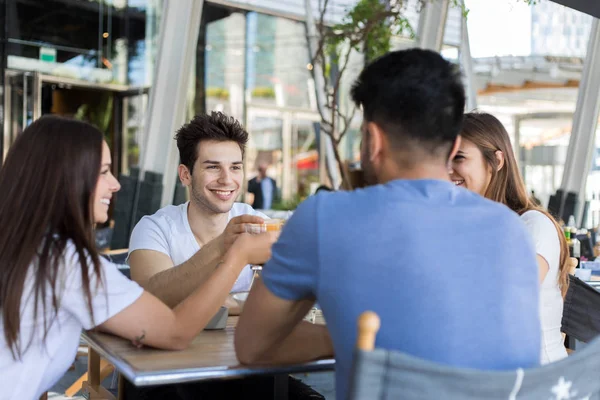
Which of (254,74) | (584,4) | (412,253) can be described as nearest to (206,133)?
(412,253)

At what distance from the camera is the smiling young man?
2.61 metres

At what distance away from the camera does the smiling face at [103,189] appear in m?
1.75

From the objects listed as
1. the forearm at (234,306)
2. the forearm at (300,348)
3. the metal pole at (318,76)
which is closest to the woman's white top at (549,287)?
the forearm at (300,348)

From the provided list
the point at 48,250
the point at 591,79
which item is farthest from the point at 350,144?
the point at 48,250

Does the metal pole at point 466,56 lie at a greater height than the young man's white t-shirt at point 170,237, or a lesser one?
greater

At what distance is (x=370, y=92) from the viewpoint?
1.44m

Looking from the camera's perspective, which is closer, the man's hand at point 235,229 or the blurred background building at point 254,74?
the man's hand at point 235,229

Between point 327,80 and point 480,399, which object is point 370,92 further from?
point 327,80

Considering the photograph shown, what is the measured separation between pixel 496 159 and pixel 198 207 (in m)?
1.09

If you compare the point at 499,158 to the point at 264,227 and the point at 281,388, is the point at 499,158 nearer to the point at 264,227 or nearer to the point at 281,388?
the point at 264,227

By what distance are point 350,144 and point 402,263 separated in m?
7.97

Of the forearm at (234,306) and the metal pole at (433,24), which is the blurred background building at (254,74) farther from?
the forearm at (234,306)

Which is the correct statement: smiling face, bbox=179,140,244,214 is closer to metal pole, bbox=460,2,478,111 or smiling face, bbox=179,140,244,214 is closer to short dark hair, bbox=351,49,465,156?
short dark hair, bbox=351,49,465,156

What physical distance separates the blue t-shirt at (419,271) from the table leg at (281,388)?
2.18ft
